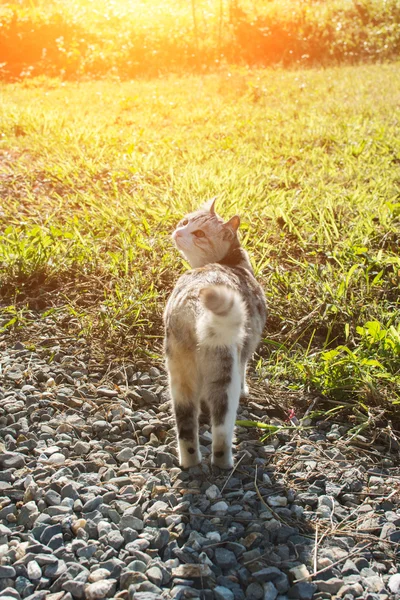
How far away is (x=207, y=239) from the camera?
11.2 feet

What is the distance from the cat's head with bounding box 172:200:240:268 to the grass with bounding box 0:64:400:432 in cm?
61

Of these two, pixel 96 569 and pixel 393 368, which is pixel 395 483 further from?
pixel 96 569

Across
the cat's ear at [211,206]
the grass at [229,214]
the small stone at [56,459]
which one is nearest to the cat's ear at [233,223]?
the cat's ear at [211,206]

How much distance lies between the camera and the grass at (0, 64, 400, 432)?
3645 millimetres

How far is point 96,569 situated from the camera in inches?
82.3

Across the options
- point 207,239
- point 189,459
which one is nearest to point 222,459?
point 189,459

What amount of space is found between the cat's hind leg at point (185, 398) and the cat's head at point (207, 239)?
922mm

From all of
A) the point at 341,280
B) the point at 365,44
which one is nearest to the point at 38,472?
the point at 341,280

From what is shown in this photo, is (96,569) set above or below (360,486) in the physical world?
above

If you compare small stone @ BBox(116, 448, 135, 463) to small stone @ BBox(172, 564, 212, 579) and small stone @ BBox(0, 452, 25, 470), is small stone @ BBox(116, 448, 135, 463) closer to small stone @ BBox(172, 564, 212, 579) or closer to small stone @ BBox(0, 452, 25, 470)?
→ small stone @ BBox(0, 452, 25, 470)

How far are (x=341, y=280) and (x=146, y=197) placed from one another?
2162 mm

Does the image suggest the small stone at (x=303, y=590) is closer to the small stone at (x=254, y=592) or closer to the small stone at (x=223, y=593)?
the small stone at (x=254, y=592)

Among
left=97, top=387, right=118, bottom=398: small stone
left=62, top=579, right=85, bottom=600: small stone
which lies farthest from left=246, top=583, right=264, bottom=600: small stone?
left=97, top=387, right=118, bottom=398: small stone

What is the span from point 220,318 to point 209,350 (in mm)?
220
